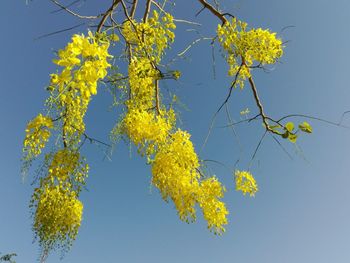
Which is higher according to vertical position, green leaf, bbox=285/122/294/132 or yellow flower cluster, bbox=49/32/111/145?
green leaf, bbox=285/122/294/132

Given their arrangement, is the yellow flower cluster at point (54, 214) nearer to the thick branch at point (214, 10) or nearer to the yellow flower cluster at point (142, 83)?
the yellow flower cluster at point (142, 83)

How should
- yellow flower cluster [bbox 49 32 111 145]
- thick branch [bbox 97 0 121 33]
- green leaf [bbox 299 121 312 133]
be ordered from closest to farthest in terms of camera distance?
yellow flower cluster [bbox 49 32 111 145], green leaf [bbox 299 121 312 133], thick branch [bbox 97 0 121 33]

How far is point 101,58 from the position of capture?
1.75 m

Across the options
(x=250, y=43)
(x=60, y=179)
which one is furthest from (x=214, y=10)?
(x=60, y=179)

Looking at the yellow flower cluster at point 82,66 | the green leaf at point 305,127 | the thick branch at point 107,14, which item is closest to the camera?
the yellow flower cluster at point 82,66

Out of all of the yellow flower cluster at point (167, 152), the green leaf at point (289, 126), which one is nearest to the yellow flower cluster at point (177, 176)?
the yellow flower cluster at point (167, 152)

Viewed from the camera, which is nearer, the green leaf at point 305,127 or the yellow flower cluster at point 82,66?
the yellow flower cluster at point 82,66

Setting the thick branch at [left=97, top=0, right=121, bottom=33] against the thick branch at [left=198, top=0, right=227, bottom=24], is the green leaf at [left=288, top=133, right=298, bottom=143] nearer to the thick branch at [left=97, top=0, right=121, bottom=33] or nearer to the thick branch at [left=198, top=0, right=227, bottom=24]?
the thick branch at [left=198, top=0, right=227, bottom=24]

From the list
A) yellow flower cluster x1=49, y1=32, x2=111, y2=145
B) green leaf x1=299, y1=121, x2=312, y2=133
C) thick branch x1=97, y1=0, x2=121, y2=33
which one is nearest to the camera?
yellow flower cluster x1=49, y1=32, x2=111, y2=145

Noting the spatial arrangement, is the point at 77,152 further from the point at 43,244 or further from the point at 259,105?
the point at 259,105

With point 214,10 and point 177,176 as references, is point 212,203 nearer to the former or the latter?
point 177,176

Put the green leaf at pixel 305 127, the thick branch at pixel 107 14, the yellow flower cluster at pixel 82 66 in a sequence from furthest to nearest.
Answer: the thick branch at pixel 107 14 < the green leaf at pixel 305 127 < the yellow flower cluster at pixel 82 66

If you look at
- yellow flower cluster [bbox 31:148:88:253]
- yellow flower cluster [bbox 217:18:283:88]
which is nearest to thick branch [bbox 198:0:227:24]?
yellow flower cluster [bbox 217:18:283:88]

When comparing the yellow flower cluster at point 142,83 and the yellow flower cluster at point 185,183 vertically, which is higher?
the yellow flower cluster at point 142,83
